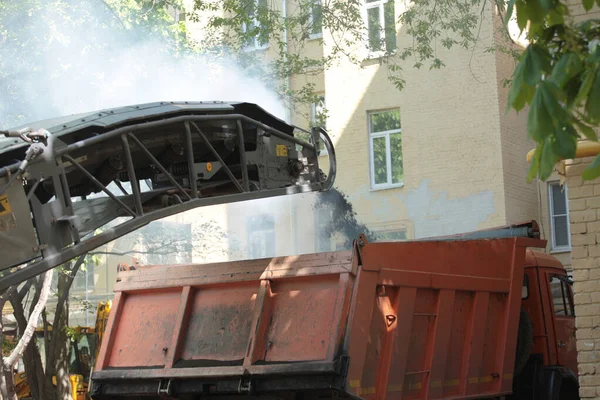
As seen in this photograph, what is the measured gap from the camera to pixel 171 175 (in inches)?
306

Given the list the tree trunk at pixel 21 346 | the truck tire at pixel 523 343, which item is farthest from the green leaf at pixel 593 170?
the tree trunk at pixel 21 346

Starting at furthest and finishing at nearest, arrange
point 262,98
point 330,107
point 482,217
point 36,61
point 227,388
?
1. point 330,107
2. point 482,217
3. point 262,98
4. point 36,61
5. point 227,388

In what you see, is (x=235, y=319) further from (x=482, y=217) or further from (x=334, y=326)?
(x=482, y=217)

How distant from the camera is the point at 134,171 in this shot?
24.8 feet

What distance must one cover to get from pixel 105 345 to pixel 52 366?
9232 mm

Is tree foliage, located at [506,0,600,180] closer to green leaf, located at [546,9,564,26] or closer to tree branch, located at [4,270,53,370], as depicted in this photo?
green leaf, located at [546,9,564,26]

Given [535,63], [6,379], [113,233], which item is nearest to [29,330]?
[6,379]

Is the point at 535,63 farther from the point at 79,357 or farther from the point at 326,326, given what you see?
the point at 79,357

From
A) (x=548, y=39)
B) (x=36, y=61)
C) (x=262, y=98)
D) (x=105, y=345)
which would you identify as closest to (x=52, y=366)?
(x=36, y=61)

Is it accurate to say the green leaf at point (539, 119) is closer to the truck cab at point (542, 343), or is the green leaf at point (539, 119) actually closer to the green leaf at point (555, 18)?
the green leaf at point (555, 18)

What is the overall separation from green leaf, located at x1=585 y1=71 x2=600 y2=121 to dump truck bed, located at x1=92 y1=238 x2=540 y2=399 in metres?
4.43

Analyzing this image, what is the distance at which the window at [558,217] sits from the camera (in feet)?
74.6

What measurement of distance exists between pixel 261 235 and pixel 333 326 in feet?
61.9

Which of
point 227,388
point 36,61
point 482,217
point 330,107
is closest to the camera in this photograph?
point 227,388
